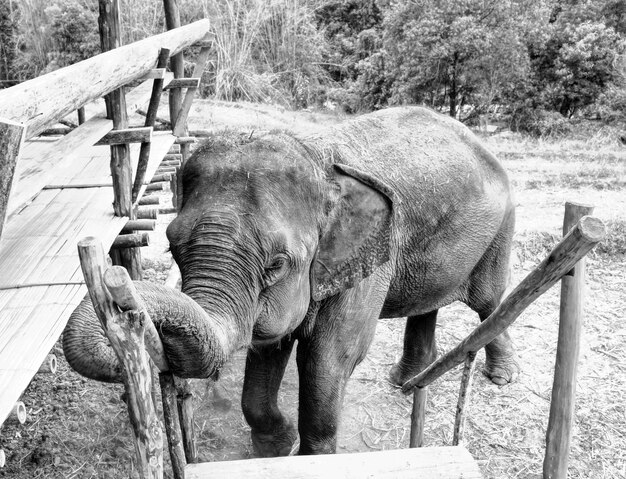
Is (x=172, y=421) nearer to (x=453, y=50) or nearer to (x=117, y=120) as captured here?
(x=117, y=120)

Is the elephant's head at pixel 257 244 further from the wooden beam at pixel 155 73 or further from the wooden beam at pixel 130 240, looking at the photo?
the wooden beam at pixel 155 73

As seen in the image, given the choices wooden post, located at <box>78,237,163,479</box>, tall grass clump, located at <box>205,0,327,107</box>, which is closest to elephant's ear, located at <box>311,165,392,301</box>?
wooden post, located at <box>78,237,163,479</box>

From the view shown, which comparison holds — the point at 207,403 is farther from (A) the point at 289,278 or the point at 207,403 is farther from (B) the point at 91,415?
(A) the point at 289,278

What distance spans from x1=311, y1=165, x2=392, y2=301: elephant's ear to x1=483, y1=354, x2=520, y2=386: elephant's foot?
2366mm

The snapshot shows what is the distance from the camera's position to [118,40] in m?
4.05

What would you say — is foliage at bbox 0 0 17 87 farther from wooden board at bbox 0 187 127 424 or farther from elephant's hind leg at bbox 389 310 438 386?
elephant's hind leg at bbox 389 310 438 386

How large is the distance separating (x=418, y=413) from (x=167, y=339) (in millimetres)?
1983

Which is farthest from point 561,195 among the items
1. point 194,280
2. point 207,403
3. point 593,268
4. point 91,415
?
point 194,280

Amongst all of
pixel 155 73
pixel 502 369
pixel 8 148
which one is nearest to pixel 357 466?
pixel 8 148

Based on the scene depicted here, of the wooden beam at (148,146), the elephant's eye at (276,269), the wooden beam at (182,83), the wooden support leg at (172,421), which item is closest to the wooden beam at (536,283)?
the elephant's eye at (276,269)

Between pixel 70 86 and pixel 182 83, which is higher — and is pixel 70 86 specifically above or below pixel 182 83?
above

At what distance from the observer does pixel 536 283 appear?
2445 millimetres

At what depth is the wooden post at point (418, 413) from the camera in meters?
3.37

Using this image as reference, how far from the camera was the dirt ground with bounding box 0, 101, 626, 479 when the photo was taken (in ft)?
12.6
